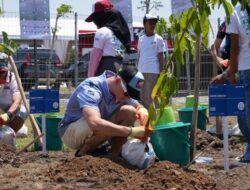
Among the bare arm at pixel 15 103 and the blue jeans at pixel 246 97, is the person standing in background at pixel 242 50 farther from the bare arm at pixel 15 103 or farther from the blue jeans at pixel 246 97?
the bare arm at pixel 15 103

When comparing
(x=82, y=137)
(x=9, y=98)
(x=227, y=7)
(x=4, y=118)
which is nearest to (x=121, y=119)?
(x=82, y=137)

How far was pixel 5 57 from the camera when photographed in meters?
7.19

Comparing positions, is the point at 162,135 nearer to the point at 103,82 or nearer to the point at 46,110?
the point at 103,82

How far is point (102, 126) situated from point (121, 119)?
54 cm

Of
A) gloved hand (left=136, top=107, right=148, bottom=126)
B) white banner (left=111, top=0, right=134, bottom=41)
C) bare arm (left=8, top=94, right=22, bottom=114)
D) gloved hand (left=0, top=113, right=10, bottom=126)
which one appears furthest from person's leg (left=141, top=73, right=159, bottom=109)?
white banner (left=111, top=0, right=134, bottom=41)

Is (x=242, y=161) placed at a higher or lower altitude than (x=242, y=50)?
lower

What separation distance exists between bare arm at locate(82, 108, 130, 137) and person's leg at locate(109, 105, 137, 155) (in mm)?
442

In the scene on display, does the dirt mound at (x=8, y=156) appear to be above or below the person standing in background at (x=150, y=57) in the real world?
below

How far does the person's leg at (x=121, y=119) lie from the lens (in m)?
5.27

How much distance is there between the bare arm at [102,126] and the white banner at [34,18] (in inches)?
271

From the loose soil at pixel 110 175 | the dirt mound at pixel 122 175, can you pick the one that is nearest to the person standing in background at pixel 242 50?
the loose soil at pixel 110 175

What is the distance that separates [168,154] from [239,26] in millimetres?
1217

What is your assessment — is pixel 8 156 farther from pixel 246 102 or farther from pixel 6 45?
pixel 246 102

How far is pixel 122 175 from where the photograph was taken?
180 inches
